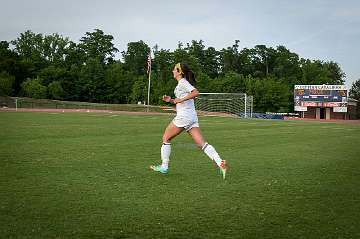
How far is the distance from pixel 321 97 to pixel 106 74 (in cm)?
4399

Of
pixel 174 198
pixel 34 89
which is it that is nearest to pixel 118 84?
pixel 34 89

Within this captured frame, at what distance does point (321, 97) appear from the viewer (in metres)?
86.4

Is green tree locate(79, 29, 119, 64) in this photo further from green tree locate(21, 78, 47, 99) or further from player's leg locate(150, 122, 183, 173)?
player's leg locate(150, 122, 183, 173)

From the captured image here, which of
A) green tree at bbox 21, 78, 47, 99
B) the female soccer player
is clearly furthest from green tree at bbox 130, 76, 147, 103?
the female soccer player

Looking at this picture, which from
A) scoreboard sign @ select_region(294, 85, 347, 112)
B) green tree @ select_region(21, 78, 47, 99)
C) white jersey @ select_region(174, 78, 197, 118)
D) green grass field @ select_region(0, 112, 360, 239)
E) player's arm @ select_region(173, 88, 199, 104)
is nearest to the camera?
green grass field @ select_region(0, 112, 360, 239)

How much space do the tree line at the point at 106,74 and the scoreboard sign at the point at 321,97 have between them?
25.5 ft

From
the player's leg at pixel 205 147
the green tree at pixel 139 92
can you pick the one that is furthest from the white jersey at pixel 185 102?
the green tree at pixel 139 92

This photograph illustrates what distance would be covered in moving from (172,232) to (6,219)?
1.82 metres

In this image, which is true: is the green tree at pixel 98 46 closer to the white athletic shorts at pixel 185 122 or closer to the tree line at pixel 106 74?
the tree line at pixel 106 74

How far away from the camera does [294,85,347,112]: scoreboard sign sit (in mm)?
85750

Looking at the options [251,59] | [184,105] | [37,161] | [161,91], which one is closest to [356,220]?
[184,105]

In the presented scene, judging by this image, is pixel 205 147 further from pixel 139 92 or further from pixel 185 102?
pixel 139 92

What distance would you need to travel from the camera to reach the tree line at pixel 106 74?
287 feet

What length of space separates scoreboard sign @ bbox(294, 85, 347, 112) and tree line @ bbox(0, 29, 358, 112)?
25.5 feet
